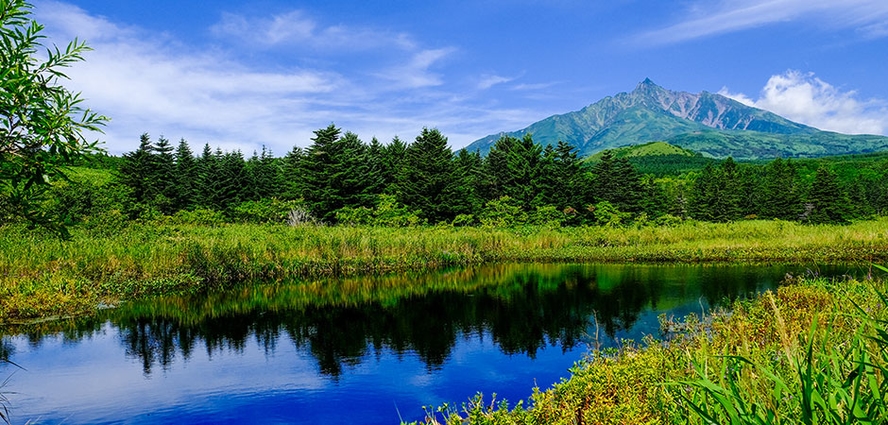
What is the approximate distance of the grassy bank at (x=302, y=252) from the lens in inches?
572

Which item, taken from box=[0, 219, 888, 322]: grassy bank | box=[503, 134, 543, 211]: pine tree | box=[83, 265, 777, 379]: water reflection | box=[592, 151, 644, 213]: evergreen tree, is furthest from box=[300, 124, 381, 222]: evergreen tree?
box=[83, 265, 777, 379]: water reflection

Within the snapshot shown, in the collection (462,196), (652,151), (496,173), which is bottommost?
(462,196)

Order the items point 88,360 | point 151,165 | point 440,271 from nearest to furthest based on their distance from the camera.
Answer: point 88,360 → point 440,271 → point 151,165

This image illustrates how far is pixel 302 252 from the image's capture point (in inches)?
848

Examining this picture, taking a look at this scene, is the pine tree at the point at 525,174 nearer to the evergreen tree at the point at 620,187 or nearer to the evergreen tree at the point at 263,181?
the evergreen tree at the point at 620,187

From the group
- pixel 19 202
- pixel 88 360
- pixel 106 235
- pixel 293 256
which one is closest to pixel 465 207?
pixel 293 256

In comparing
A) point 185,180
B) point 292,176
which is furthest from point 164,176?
point 292,176

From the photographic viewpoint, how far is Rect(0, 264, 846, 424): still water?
871 centimetres

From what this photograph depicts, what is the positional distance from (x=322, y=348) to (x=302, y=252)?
1008cm

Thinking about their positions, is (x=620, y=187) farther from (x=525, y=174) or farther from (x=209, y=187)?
(x=209, y=187)

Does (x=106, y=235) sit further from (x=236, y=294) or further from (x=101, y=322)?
(x=101, y=322)

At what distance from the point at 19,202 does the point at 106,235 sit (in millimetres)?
20597

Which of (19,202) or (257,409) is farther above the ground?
(19,202)

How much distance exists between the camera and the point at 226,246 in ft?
66.3
